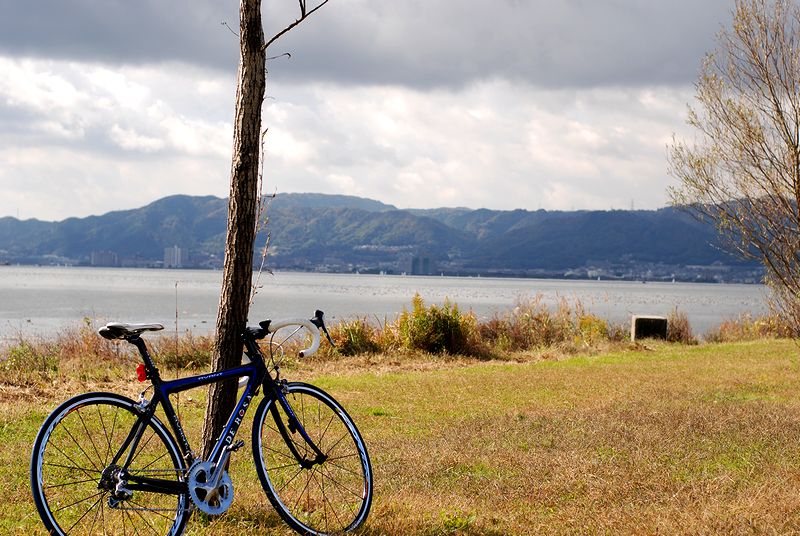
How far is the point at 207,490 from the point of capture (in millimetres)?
4523

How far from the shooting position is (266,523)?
5.07 metres

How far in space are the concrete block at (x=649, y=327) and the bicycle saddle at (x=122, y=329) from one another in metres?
18.4

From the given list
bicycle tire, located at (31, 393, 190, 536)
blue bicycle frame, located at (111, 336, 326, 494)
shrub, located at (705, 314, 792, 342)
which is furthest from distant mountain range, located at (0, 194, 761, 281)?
blue bicycle frame, located at (111, 336, 326, 494)

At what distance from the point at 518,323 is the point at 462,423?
39.4 ft

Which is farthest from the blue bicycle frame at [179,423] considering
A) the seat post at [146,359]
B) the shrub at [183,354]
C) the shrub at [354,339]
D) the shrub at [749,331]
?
the shrub at [749,331]

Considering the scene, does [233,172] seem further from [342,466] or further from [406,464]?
[406,464]

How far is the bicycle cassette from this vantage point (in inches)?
176

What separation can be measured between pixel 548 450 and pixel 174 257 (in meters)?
145

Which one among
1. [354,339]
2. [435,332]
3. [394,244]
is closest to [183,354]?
[354,339]

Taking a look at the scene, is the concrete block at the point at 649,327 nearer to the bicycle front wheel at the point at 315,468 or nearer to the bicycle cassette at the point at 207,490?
the bicycle front wheel at the point at 315,468

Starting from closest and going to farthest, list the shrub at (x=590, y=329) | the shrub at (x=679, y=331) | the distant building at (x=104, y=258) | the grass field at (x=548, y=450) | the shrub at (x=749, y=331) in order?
the grass field at (x=548, y=450), the shrub at (x=590, y=329), the shrub at (x=679, y=331), the shrub at (x=749, y=331), the distant building at (x=104, y=258)

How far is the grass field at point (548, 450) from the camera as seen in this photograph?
5367 mm

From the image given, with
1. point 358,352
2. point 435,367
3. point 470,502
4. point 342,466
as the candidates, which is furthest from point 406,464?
point 358,352

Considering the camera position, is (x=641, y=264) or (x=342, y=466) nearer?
(x=342, y=466)
